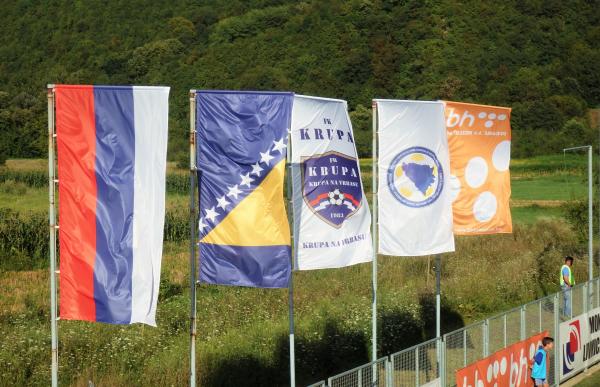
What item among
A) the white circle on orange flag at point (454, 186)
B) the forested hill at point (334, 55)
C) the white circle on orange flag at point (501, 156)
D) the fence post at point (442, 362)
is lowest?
the fence post at point (442, 362)

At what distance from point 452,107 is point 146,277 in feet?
26.2

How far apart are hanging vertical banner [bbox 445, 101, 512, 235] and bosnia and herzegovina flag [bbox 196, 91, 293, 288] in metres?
5.33

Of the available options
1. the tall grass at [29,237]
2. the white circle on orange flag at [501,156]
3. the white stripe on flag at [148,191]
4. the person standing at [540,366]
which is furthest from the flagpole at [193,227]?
the tall grass at [29,237]

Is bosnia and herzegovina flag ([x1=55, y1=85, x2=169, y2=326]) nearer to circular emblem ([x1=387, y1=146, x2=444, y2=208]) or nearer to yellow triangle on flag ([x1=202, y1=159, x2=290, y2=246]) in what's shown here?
yellow triangle on flag ([x1=202, y1=159, x2=290, y2=246])

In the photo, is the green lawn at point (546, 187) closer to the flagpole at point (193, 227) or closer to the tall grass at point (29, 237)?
the tall grass at point (29, 237)

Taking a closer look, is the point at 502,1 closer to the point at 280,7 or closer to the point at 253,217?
the point at 280,7

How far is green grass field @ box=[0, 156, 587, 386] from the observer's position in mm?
17812

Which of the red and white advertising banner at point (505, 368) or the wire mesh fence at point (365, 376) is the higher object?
the wire mesh fence at point (365, 376)

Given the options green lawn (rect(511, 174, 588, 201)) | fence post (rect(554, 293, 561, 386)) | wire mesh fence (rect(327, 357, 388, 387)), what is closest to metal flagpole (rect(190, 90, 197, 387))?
wire mesh fence (rect(327, 357, 388, 387))

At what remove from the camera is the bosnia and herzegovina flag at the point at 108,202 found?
1181 cm

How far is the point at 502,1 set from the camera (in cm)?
9694

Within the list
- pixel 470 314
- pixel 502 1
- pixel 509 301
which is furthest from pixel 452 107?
pixel 502 1

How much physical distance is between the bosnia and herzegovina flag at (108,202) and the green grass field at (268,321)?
4983 millimetres

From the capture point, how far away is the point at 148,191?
39.3 feet
